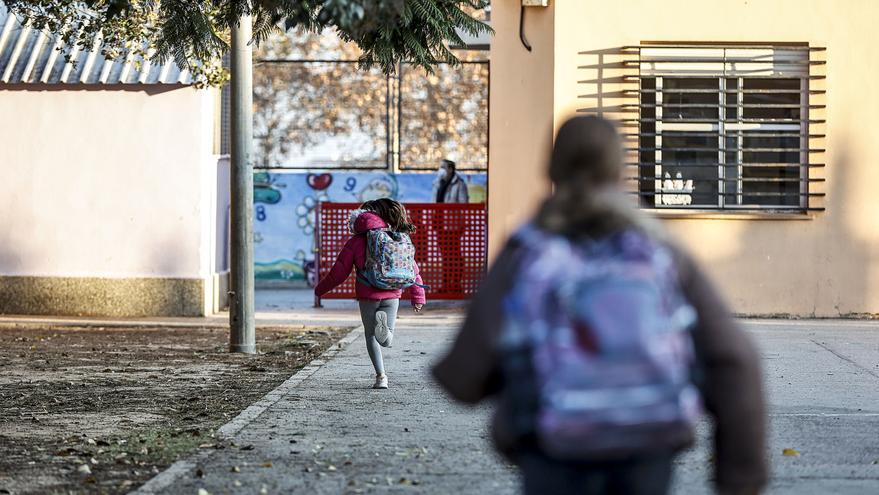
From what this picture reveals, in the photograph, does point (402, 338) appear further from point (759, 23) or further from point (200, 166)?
point (759, 23)

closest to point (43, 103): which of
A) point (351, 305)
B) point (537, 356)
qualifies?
point (351, 305)

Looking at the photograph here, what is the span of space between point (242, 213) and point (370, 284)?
2876 millimetres

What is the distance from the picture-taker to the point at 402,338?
1348cm

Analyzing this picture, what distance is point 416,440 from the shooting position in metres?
7.60

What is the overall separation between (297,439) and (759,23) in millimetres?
9736

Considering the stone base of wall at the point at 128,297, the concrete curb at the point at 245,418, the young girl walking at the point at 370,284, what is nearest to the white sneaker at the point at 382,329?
the young girl walking at the point at 370,284

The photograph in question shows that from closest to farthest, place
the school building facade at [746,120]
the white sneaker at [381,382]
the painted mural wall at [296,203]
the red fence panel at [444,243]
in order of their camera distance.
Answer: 1. the white sneaker at [381,382]
2. the school building facade at [746,120]
3. the red fence panel at [444,243]
4. the painted mural wall at [296,203]

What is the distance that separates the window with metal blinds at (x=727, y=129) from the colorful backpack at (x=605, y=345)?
12.5 m

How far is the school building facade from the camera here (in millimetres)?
15414

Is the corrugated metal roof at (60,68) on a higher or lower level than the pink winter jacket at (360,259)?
higher

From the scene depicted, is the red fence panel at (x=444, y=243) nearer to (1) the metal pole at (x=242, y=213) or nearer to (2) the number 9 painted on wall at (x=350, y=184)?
(1) the metal pole at (x=242, y=213)

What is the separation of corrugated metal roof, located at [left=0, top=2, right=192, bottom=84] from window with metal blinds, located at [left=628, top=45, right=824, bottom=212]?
558 cm

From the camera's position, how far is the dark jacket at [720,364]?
10.1 feet

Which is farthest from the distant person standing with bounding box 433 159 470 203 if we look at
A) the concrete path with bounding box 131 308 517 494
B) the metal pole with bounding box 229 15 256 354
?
the concrete path with bounding box 131 308 517 494
